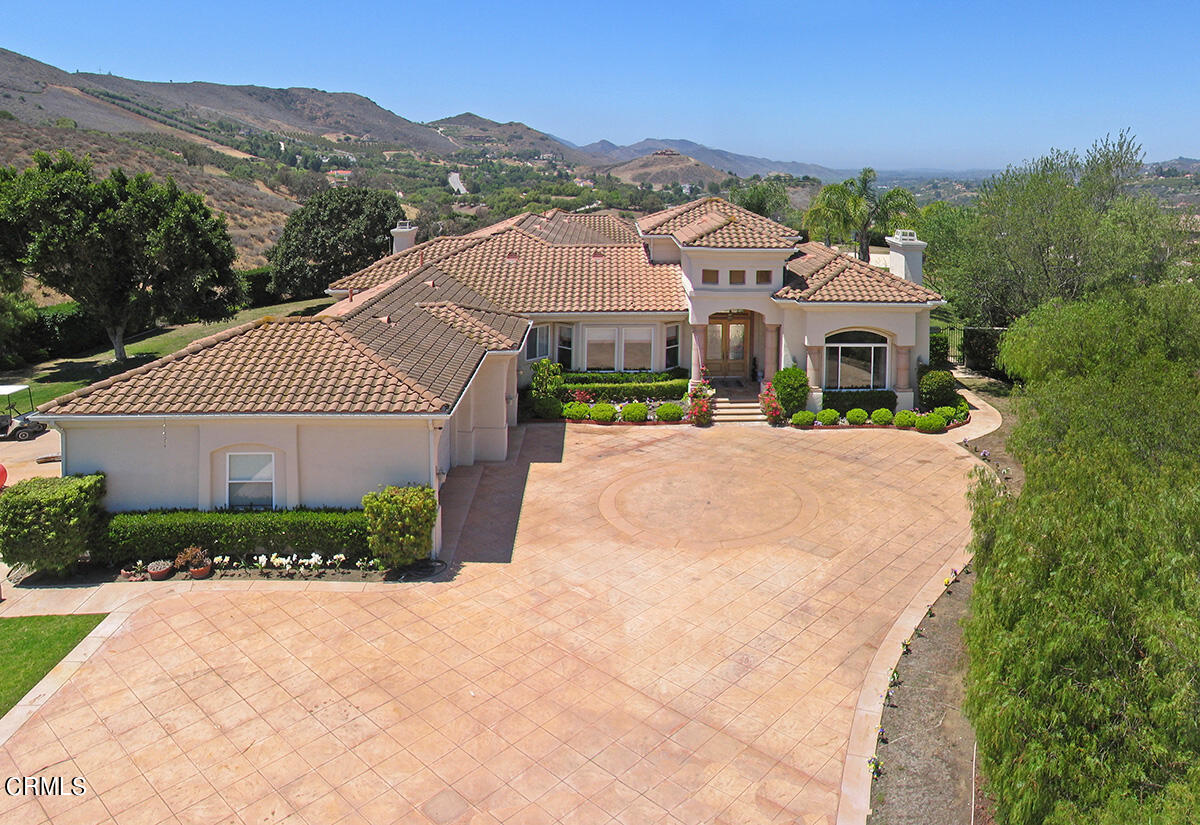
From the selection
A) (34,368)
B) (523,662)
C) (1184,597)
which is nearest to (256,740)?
(523,662)

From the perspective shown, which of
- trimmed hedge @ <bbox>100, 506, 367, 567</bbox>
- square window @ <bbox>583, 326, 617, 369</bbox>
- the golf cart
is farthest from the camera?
square window @ <bbox>583, 326, 617, 369</bbox>

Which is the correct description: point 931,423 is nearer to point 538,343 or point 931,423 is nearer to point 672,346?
point 672,346

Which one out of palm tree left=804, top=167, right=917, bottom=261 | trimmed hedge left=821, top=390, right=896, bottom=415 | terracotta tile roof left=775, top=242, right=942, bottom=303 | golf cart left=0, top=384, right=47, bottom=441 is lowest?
golf cart left=0, top=384, right=47, bottom=441

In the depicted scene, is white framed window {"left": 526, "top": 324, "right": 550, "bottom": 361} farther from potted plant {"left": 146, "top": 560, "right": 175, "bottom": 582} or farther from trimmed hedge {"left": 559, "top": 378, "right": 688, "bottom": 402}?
potted plant {"left": 146, "top": 560, "right": 175, "bottom": 582}

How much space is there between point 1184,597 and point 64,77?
171 meters

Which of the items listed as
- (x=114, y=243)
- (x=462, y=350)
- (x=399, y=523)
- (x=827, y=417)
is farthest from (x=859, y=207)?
(x=399, y=523)

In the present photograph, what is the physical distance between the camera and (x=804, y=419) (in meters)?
28.3

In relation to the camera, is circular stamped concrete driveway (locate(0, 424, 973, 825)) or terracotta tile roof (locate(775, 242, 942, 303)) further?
terracotta tile roof (locate(775, 242, 942, 303))

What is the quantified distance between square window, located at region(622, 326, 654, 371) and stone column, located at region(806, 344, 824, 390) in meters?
5.95

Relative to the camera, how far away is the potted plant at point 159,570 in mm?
16297

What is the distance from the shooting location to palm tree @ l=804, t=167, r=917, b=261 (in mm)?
50625

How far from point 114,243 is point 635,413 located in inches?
917

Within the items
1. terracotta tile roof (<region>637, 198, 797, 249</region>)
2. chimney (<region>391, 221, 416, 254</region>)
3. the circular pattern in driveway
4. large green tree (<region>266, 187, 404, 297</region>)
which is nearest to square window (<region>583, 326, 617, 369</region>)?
terracotta tile roof (<region>637, 198, 797, 249</region>)

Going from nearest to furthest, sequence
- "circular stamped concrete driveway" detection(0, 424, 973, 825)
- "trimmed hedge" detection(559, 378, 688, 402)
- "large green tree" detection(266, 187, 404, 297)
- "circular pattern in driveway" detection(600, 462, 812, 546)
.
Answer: "circular stamped concrete driveway" detection(0, 424, 973, 825) < "circular pattern in driveway" detection(600, 462, 812, 546) < "trimmed hedge" detection(559, 378, 688, 402) < "large green tree" detection(266, 187, 404, 297)
